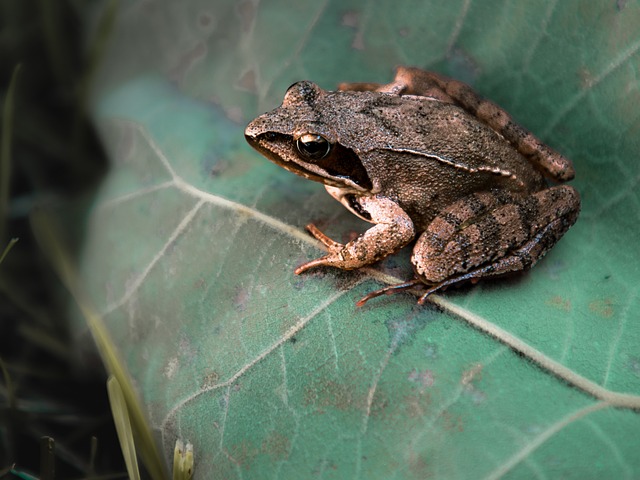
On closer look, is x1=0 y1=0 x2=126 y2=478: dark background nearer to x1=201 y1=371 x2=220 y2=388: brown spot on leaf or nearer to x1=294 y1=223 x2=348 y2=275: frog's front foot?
x1=201 y1=371 x2=220 y2=388: brown spot on leaf

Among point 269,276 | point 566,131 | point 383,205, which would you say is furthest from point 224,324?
point 566,131

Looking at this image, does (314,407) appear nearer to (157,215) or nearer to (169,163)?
(157,215)

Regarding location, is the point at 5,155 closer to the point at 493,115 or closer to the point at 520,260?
the point at 493,115

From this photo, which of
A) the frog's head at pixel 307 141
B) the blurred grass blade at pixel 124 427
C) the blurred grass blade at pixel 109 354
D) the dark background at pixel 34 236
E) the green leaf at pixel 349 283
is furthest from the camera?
the dark background at pixel 34 236

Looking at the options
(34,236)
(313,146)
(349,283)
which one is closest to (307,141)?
(313,146)

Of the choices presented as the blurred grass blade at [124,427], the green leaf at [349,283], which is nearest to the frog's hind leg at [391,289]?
the green leaf at [349,283]

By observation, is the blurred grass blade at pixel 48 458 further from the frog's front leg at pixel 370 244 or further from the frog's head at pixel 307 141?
the frog's head at pixel 307 141

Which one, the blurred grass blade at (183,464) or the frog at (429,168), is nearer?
the blurred grass blade at (183,464)
